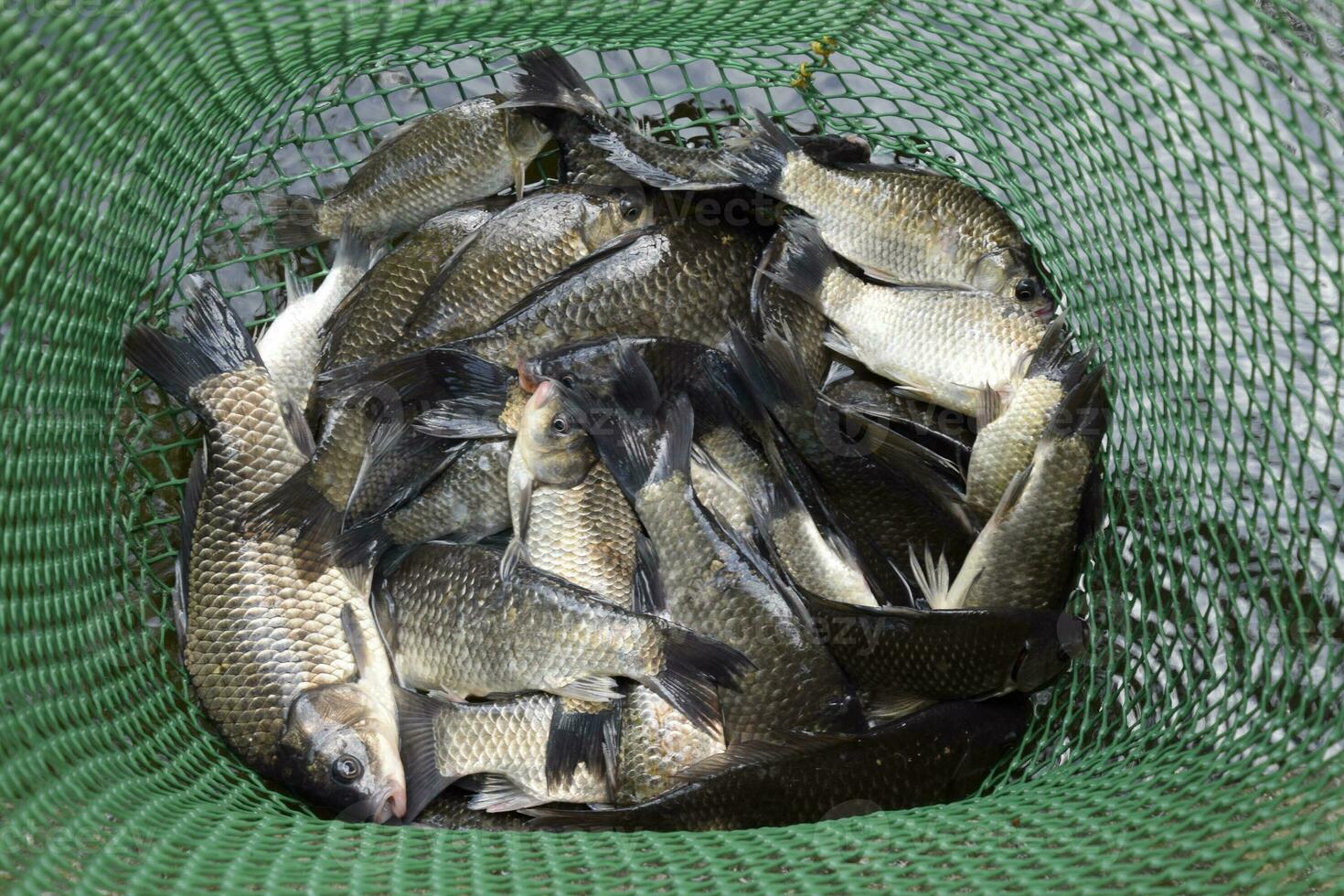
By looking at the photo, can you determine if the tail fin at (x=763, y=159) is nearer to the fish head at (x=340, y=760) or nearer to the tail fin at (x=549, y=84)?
the tail fin at (x=549, y=84)

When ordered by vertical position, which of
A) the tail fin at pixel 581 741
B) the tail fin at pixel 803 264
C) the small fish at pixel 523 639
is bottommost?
the tail fin at pixel 581 741

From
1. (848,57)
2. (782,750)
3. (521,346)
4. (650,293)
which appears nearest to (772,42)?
(848,57)

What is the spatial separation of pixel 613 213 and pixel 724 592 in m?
1.15

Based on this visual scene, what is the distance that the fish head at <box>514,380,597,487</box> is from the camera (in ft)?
8.49

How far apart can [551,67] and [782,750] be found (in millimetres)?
1945

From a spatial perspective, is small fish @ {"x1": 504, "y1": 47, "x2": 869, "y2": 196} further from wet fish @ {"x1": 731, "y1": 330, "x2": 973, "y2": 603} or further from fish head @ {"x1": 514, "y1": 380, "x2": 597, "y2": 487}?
fish head @ {"x1": 514, "y1": 380, "x2": 597, "y2": 487}

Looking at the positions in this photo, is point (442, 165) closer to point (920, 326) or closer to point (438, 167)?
point (438, 167)

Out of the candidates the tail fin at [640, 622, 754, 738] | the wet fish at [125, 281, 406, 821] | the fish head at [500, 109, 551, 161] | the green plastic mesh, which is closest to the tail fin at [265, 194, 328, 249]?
the green plastic mesh

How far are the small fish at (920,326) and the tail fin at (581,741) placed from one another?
1218 mm

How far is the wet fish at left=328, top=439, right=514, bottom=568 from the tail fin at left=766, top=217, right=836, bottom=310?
35.3 inches

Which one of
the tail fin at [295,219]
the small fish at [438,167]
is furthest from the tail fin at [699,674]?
the tail fin at [295,219]

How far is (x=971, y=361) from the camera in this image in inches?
111

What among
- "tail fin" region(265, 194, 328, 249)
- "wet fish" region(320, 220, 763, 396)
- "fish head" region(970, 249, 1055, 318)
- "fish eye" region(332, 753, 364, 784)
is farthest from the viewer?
"tail fin" region(265, 194, 328, 249)

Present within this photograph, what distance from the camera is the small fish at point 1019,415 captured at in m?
2.69
